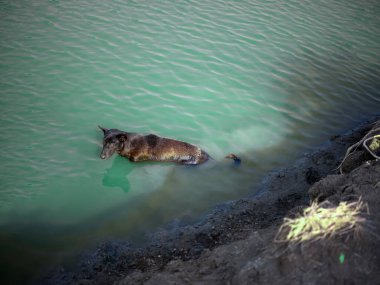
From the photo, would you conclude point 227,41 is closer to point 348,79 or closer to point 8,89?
point 348,79

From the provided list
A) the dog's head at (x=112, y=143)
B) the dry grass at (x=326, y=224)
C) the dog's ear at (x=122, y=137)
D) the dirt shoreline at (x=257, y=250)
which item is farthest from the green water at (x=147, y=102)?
the dry grass at (x=326, y=224)

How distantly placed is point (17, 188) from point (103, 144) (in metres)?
2.02

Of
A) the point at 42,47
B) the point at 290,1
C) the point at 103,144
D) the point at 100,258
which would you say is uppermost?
the point at 290,1

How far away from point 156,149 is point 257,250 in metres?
4.06

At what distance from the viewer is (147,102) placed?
361 inches

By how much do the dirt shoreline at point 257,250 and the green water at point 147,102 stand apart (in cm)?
48

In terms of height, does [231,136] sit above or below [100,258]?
above

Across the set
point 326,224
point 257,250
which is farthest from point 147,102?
point 326,224

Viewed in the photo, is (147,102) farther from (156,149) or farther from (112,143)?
(112,143)

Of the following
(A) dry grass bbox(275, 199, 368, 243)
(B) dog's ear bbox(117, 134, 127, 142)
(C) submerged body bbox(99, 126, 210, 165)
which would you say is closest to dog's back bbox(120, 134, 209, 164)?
(C) submerged body bbox(99, 126, 210, 165)

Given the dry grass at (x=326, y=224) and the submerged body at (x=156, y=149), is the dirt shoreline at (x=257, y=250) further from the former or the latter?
the submerged body at (x=156, y=149)

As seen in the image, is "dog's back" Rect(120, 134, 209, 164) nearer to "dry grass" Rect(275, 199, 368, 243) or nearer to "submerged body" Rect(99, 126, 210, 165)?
"submerged body" Rect(99, 126, 210, 165)

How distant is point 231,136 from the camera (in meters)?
8.65

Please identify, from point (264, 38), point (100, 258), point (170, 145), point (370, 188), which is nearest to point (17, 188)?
point (100, 258)
